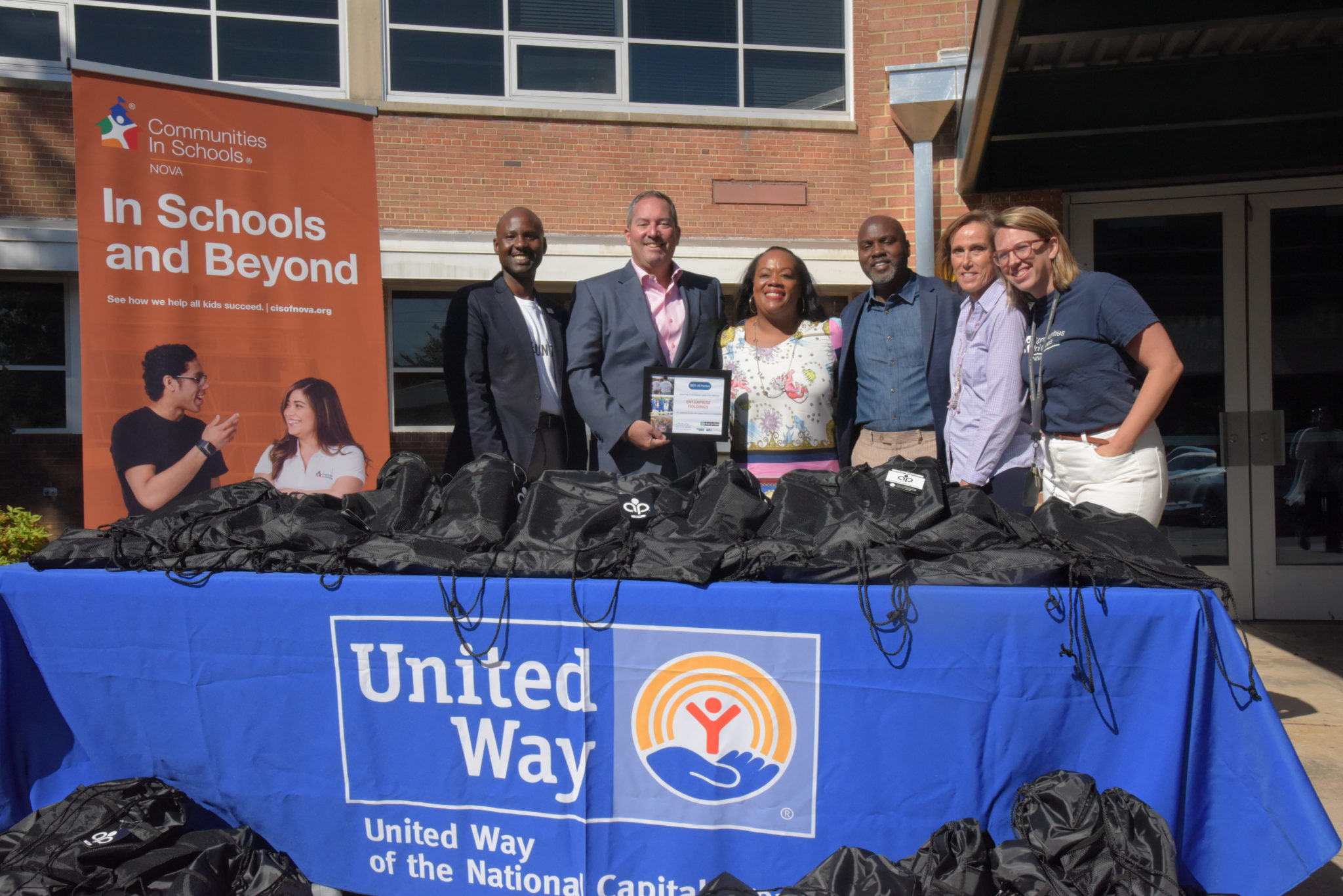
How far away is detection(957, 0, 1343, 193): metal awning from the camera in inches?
154

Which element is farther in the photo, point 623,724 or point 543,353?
point 543,353

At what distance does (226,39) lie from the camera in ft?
27.3

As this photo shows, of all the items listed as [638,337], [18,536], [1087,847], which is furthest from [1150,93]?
[18,536]

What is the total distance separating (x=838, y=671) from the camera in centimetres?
234

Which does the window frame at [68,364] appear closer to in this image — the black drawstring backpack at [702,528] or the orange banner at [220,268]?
the orange banner at [220,268]

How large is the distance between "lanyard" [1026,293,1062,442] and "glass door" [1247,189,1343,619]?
12.3 ft

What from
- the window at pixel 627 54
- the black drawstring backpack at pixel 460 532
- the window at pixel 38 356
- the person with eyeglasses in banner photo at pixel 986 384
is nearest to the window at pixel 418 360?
the window at pixel 627 54

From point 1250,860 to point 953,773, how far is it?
29.2 inches

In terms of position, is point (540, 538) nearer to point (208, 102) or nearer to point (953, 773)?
point (953, 773)

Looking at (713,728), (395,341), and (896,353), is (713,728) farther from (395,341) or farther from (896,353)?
(395,341)

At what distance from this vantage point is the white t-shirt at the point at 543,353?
421cm

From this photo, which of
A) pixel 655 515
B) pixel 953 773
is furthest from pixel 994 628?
pixel 655 515

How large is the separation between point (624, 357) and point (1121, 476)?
6.74ft

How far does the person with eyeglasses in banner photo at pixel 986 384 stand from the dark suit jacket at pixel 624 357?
42.8 inches
